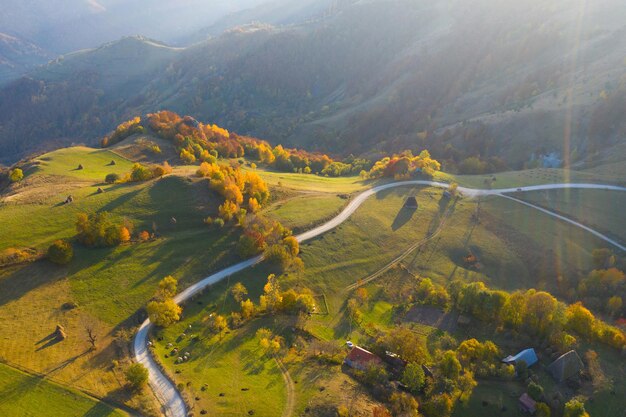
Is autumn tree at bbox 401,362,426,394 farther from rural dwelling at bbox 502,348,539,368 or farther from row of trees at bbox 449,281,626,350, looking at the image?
row of trees at bbox 449,281,626,350

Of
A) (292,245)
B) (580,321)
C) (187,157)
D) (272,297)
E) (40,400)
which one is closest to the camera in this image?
(40,400)

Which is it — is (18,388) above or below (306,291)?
above

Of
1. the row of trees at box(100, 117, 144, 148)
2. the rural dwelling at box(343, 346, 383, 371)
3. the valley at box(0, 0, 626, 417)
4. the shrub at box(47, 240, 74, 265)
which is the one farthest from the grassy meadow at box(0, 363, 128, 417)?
the row of trees at box(100, 117, 144, 148)

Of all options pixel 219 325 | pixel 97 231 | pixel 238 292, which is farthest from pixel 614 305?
pixel 97 231

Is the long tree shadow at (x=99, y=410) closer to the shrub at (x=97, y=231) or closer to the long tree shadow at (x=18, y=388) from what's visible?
the long tree shadow at (x=18, y=388)

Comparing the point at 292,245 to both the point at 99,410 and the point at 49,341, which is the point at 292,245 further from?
Result: the point at 99,410

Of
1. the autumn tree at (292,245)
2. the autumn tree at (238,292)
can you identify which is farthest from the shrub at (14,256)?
the autumn tree at (292,245)
